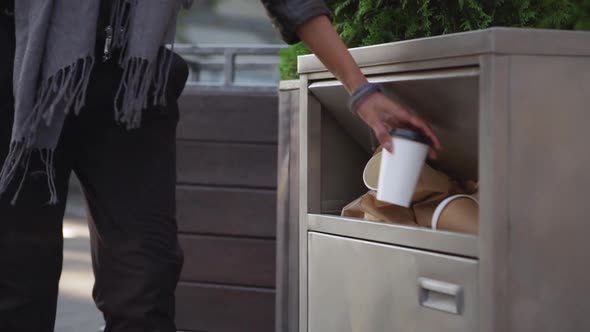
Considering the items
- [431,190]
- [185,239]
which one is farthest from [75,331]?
[431,190]

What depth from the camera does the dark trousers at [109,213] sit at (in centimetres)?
181

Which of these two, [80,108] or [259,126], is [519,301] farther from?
[259,126]

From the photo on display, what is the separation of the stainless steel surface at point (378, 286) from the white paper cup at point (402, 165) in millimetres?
151

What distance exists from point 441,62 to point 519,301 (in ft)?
1.48

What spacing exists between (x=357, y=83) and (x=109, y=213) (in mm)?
514

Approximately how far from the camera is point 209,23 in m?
4.70

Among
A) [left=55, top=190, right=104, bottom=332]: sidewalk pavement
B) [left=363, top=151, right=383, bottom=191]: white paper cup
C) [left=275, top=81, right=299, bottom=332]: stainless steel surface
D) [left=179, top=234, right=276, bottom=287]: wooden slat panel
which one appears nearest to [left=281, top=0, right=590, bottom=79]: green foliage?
[left=275, top=81, right=299, bottom=332]: stainless steel surface

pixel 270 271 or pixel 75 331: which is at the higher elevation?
pixel 270 271

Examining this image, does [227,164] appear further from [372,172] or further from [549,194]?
[549,194]

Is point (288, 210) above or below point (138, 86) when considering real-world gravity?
below

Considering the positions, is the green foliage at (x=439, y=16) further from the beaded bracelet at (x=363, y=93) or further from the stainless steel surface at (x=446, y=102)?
the beaded bracelet at (x=363, y=93)

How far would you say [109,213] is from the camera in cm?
184

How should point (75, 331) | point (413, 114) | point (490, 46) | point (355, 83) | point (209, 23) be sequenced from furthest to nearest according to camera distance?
point (209, 23) → point (75, 331) → point (413, 114) → point (355, 83) → point (490, 46)

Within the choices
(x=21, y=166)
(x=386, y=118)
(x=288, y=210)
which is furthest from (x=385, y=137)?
(x=288, y=210)
